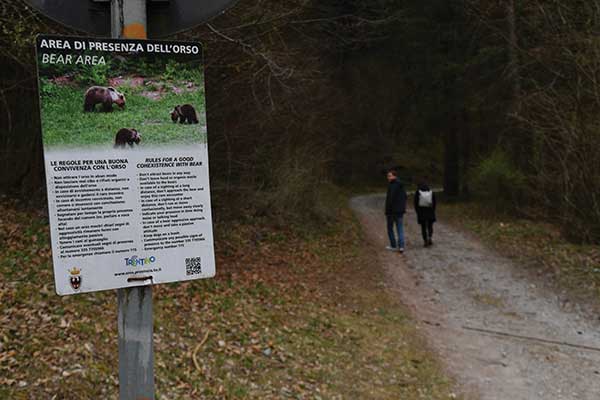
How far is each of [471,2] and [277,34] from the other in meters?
8.79

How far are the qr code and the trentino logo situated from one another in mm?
144

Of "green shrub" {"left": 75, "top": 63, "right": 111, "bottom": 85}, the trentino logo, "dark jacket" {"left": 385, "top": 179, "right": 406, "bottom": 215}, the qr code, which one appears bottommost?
"dark jacket" {"left": 385, "top": 179, "right": 406, "bottom": 215}

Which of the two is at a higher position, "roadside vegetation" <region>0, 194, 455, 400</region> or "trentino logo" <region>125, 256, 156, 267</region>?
"trentino logo" <region>125, 256, 156, 267</region>

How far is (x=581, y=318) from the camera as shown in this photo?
9.09 m

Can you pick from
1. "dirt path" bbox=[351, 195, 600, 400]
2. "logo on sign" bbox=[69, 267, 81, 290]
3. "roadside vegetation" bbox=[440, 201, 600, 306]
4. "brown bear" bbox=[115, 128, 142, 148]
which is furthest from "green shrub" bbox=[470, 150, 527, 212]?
"logo on sign" bbox=[69, 267, 81, 290]

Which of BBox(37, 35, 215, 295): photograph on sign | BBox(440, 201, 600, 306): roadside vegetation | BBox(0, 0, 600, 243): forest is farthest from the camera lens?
BBox(440, 201, 600, 306): roadside vegetation

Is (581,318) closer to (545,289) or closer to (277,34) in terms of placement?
(545,289)

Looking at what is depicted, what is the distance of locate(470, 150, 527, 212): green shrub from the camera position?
19109 millimetres

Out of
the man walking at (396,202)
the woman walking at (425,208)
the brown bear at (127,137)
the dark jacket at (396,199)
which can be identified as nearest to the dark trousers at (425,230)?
the woman walking at (425,208)

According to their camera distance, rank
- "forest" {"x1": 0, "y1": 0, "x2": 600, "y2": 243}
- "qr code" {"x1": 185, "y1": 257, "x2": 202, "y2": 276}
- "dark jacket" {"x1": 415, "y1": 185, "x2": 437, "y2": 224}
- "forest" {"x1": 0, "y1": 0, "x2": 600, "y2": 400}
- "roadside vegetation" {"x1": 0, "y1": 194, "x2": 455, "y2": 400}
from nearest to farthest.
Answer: "qr code" {"x1": 185, "y1": 257, "x2": 202, "y2": 276} < "forest" {"x1": 0, "y1": 0, "x2": 600, "y2": 400} < "roadside vegetation" {"x1": 0, "y1": 194, "x2": 455, "y2": 400} < "forest" {"x1": 0, "y1": 0, "x2": 600, "y2": 243} < "dark jacket" {"x1": 415, "y1": 185, "x2": 437, "y2": 224}

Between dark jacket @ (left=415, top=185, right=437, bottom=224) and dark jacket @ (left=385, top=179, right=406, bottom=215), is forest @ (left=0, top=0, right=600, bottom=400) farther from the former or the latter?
dark jacket @ (left=385, top=179, right=406, bottom=215)

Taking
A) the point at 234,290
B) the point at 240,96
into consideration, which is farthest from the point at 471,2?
the point at 234,290

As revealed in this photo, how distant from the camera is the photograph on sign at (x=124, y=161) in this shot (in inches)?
87.0

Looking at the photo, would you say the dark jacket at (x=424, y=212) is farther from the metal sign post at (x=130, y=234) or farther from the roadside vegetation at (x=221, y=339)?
the metal sign post at (x=130, y=234)
